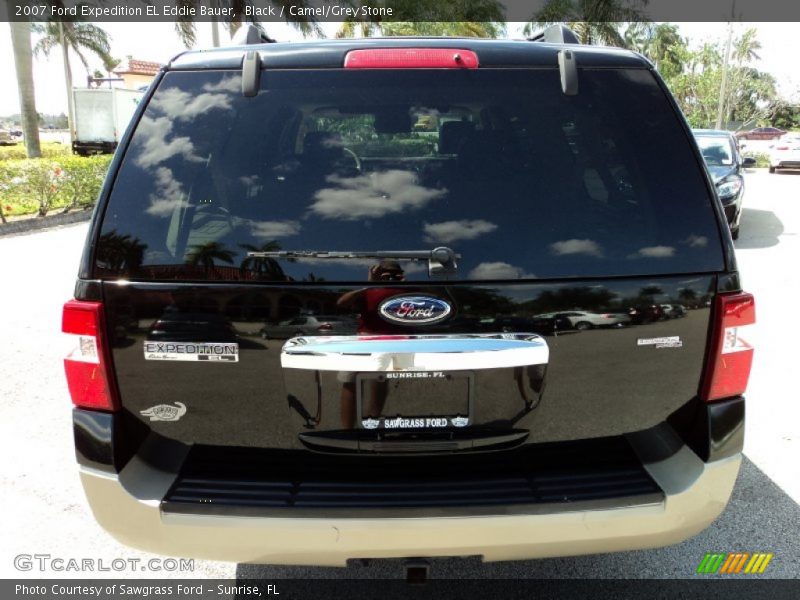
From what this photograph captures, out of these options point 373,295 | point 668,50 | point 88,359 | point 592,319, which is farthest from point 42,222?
point 668,50

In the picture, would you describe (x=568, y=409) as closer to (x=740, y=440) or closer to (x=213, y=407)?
(x=740, y=440)

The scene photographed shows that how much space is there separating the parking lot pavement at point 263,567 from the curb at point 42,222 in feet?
17.6

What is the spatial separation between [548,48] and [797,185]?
24.8 metres

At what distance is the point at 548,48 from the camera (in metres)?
2.14

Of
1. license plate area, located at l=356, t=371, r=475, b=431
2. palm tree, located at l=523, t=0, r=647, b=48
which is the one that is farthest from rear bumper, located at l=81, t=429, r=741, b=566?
palm tree, located at l=523, t=0, r=647, b=48

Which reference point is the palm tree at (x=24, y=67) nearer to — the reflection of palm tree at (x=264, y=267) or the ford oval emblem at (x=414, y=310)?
the reflection of palm tree at (x=264, y=267)

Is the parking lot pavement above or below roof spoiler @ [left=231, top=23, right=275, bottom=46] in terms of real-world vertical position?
below

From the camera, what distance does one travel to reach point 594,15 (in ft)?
114

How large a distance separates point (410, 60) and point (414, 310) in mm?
809

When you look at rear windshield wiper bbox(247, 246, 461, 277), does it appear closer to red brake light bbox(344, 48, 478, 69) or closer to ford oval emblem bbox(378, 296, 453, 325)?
ford oval emblem bbox(378, 296, 453, 325)

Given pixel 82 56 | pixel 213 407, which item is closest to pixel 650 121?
pixel 213 407

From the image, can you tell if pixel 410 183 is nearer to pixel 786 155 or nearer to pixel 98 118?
pixel 786 155

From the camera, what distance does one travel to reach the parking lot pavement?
2.87 metres

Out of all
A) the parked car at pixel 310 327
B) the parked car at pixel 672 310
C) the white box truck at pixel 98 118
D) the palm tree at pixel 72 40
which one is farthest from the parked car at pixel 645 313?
the palm tree at pixel 72 40
